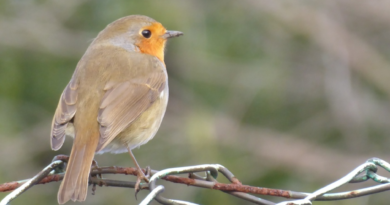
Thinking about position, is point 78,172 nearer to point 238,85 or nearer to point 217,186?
point 217,186

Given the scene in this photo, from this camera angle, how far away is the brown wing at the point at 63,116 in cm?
293

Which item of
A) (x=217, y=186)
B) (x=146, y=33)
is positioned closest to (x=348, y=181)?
(x=217, y=186)

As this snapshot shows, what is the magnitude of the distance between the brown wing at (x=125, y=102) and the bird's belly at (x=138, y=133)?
0.16 ft

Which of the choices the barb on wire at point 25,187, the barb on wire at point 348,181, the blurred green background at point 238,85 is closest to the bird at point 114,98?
the barb on wire at point 25,187

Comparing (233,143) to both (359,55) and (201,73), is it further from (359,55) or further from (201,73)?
(359,55)

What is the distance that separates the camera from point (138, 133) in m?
3.27

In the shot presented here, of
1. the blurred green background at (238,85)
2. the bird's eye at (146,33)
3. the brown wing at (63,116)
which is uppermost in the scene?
the blurred green background at (238,85)

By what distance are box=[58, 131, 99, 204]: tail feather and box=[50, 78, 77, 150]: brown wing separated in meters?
0.10

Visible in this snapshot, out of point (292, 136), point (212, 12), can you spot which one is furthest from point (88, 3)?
point (292, 136)

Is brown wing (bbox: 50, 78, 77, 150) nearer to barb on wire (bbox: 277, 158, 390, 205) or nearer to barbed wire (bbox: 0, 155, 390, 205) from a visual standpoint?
barbed wire (bbox: 0, 155, 390, 205)

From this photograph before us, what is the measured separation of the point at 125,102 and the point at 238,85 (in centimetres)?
292

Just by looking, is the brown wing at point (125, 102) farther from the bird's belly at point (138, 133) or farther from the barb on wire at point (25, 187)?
the barb on wire at point (25, 187)

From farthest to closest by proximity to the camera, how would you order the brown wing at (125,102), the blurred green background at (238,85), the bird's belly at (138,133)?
the blurred green background at (238,85)
the bird's belly at (138,133)
the brown wing at (125,102)

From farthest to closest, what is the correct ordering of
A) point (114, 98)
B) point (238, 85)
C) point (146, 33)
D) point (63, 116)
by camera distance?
point (238, 85) < point (146, 33) < point (114, 98) < point (63, 116)
